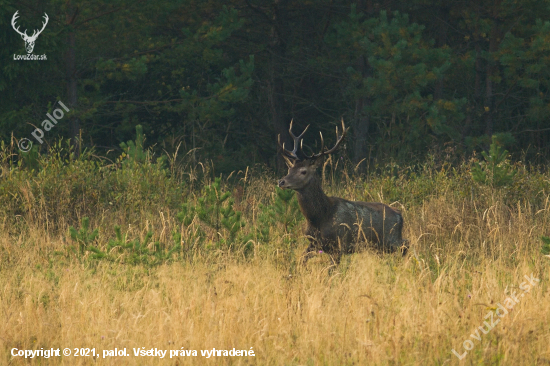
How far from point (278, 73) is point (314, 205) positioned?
33.8 ft

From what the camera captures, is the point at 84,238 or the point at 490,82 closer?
the point at 84,238

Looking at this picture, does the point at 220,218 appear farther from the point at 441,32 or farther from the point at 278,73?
the point at 441,32

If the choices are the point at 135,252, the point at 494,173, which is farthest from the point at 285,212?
the point at 494,173

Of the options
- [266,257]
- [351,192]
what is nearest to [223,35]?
[351,192]

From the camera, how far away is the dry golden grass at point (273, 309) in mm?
4652

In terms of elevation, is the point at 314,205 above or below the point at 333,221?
above

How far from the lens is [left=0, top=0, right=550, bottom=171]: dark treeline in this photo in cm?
1377

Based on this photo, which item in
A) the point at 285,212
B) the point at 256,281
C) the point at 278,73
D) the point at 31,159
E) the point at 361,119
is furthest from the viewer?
the point at 278,73

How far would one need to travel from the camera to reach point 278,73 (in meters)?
17.2

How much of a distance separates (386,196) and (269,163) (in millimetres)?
8295

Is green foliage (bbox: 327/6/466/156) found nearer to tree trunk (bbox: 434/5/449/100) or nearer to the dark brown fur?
tree trunk (bbox: 434/5/449/100)

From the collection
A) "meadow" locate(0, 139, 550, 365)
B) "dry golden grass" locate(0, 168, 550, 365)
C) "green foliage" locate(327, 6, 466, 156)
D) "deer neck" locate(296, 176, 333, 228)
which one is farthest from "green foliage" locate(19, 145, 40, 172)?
"green foliage" locate(327, 6, 466, 156)

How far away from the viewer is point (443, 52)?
14.2 m

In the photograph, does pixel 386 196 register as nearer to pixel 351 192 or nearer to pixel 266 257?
pixel 351 192
